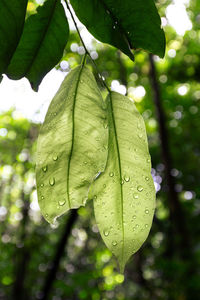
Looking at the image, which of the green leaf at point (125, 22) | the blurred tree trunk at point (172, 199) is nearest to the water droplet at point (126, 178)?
the green leaf at point (125, 22)

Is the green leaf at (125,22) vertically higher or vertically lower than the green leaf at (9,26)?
lower

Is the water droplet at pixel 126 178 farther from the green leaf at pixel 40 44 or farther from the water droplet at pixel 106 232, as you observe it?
the green leaf at pixel 40 44

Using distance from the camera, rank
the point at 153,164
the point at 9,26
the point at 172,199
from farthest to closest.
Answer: the point at 153,164
the point at 172,199
the point at 9,26

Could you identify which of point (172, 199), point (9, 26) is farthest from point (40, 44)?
point (172, 199)

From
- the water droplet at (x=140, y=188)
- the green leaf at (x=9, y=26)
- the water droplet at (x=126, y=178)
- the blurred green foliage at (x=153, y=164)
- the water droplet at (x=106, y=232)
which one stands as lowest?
the blurred green foliage at (x=153, y=164)

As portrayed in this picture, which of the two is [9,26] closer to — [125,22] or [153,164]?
[125,22]

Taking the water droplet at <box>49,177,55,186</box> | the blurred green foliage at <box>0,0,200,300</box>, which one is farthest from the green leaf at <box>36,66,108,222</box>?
the blurred green foliage at <box>0,0,200,300</box>

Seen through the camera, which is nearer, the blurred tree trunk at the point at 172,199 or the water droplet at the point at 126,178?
the water droplet at the point at 126,178
